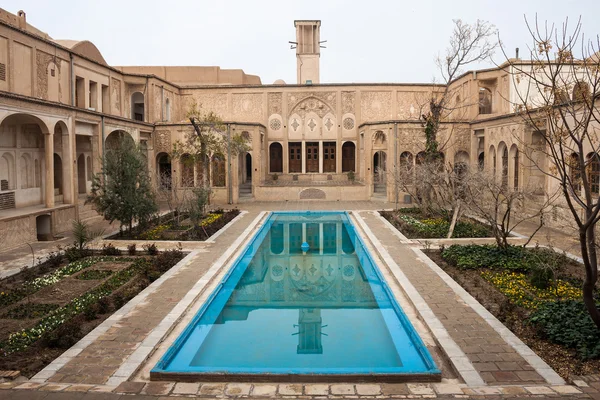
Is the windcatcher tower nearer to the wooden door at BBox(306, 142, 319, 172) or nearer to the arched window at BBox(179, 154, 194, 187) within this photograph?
the wooden door at BBox(306, 142, 319, 172)

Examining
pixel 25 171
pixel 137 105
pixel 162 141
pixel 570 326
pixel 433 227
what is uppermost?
pixel 137 105

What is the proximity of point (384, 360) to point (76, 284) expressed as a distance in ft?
18.3

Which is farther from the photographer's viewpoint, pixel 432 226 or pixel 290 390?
pixel 432 226

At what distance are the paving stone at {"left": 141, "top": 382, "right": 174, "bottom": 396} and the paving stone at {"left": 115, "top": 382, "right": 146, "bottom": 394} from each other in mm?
54

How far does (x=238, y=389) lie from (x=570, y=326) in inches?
154

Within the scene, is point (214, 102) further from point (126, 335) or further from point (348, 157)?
point (126, 335)

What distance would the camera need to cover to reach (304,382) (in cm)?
502

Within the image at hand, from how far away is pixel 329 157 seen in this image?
90.9 feet

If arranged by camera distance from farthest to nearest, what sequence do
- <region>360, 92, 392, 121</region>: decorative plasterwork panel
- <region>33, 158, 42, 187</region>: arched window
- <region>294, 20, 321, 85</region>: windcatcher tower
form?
1. <region>294, 20, 321, 85</region>: windcatcher tower
2. <region>360, 92, 392, 121</region>: decorative plasterwork panel
3. <region>33, 158, 42, 187</region>: arched window

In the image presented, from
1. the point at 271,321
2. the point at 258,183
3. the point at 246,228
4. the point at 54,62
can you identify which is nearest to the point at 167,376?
the point at 271,321

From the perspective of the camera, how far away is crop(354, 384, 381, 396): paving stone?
4.75m

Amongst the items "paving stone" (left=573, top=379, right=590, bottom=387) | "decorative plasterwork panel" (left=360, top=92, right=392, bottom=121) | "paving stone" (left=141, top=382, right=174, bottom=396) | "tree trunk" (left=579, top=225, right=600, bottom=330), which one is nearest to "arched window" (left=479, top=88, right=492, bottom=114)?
"decorative plasterwork panel" (left=360, top=92, right=392, bottom=121)

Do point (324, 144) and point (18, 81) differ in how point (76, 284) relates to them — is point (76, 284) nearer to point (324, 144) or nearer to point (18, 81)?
point (18, 81)

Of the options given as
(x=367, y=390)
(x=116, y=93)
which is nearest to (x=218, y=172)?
(x=116, y=93)
